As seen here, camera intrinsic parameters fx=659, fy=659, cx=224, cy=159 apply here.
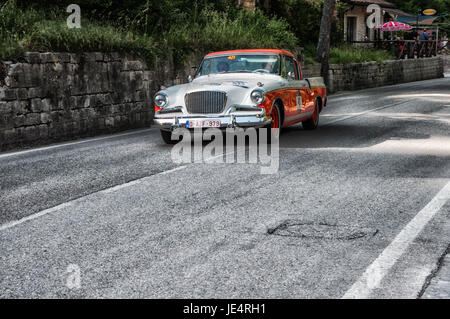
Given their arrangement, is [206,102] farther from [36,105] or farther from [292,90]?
[36,105]

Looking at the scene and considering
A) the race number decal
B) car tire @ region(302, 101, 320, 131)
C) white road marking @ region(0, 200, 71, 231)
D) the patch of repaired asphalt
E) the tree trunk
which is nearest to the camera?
the patch of repaired asphalt

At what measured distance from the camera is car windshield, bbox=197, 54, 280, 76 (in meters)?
11.8

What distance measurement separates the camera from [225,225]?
5.59 m

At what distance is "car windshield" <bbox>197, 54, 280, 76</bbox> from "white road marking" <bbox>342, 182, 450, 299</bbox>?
577 cm

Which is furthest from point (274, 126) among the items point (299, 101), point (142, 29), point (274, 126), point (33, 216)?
point (142, 29)

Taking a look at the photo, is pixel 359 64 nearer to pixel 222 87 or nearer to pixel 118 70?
pixel 118 70

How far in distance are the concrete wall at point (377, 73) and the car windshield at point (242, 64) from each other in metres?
13.6

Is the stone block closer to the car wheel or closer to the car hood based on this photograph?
the car hood

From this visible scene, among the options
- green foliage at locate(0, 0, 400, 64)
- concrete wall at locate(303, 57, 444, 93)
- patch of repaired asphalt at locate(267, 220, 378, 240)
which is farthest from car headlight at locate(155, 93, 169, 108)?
concrete wall at locate(303, 57, 444, 93)

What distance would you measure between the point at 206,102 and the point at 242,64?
1746mm

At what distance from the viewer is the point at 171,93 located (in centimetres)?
1084

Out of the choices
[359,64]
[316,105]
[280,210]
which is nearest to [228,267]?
[280,210]

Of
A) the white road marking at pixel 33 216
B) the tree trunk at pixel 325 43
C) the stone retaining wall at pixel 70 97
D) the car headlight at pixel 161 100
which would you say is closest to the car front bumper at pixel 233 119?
the car headlight at pixel 161 100
